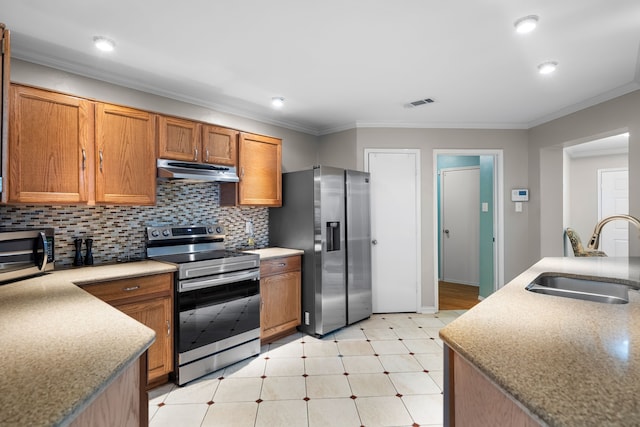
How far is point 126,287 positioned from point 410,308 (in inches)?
123

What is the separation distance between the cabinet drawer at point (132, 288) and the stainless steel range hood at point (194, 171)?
2.72ft

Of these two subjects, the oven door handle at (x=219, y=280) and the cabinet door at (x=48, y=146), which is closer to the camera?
the cabinet door at (x=48, y=146)

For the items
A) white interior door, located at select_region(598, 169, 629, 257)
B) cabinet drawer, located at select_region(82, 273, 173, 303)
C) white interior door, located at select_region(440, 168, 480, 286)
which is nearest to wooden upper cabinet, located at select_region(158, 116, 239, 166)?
cabinet drawer, located at select_region(82, 273, 173, 303)

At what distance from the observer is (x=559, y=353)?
0.87 meters

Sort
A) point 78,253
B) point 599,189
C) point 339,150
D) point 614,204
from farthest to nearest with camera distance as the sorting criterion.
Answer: point 599,189 < point 614,204 < point 339,150 < point 78,253

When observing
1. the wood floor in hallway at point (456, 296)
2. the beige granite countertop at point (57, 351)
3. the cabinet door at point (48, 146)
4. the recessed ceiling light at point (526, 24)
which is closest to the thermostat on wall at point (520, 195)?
the wood floor in hallway at point (456, 296)

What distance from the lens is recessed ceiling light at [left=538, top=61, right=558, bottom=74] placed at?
245 cm

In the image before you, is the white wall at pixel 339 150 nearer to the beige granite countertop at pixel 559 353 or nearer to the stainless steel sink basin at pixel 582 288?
the stainless steel sink basin at pixel 582 288

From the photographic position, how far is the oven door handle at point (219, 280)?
8.07ft

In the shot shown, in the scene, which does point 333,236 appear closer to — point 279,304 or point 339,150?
point 279,304

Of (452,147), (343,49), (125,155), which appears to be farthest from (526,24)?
(125,155)

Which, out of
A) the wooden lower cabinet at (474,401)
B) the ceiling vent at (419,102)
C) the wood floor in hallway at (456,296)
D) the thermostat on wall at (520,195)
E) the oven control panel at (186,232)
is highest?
the ceiling vent at (419,102)

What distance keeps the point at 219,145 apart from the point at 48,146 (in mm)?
1288

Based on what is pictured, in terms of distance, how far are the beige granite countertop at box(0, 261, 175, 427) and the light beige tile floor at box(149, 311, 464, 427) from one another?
109cm
